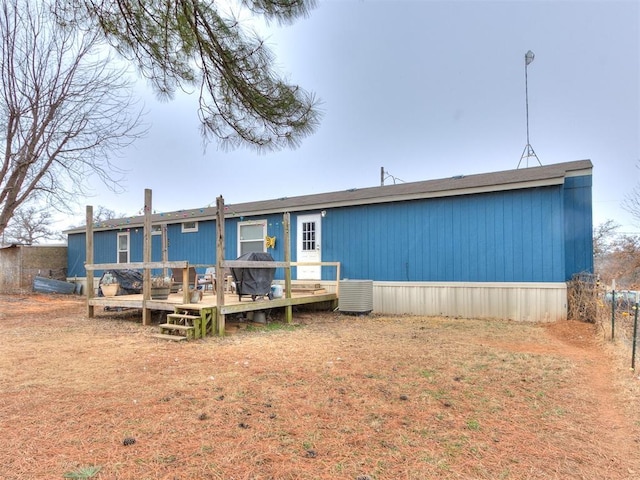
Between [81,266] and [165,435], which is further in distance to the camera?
[81,266]

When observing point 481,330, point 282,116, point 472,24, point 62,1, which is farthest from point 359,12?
point 472,24

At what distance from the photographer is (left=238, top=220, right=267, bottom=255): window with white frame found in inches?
438

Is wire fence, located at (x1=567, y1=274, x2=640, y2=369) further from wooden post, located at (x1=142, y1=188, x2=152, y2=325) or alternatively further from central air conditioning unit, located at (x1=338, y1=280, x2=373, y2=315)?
wooden post, located at (x1=142, y1=188, x2=152, y2=325)

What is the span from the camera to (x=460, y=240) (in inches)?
330

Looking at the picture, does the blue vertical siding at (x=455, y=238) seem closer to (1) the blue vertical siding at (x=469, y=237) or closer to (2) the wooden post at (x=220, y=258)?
(1) the blue vertical siding at (x=469, y=237)

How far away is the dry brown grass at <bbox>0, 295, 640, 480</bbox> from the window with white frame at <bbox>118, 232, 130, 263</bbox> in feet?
29.9

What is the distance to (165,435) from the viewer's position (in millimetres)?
2586

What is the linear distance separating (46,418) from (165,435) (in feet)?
3.34

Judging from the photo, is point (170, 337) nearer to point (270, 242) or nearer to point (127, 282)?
point (127, 282)

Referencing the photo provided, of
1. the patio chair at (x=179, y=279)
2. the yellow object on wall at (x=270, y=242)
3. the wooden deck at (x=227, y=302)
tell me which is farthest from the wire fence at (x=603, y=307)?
the patio chair at (x=179, y=279)

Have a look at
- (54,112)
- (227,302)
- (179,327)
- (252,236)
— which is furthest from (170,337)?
(252,236)

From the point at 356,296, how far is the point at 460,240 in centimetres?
249

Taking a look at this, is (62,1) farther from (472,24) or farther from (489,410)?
(472,24)

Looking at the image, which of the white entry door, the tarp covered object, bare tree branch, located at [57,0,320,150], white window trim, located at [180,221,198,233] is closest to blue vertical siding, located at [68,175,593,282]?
the white entry door
